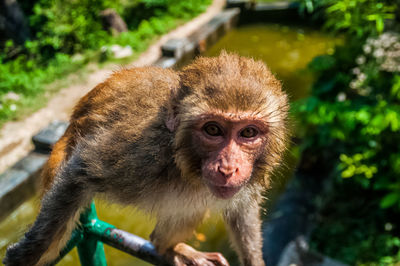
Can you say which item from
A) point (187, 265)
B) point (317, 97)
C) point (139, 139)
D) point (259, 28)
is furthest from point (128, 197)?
point (259, 28)

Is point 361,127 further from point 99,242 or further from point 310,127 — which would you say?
A: point 99,242

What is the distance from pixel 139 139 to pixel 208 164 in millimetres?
583

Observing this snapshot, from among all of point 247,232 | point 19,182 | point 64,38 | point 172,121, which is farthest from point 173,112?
point 64,38

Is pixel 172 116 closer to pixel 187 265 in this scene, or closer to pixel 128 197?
pixel 128 197

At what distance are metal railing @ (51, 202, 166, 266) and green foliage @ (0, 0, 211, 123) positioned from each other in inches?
211

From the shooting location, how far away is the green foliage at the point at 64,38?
322 inches

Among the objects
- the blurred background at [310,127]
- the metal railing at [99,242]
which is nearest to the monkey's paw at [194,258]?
the blurred background at [310,127]

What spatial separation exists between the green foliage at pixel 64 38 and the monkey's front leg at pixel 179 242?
17.1 ft

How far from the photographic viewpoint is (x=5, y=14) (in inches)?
369

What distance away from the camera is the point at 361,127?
487cm

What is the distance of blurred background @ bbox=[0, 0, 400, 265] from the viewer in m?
4.71

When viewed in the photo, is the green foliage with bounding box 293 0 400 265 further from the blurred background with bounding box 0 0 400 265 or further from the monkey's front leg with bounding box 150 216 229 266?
the monkey's front leg with bounding box 150 216 229 266

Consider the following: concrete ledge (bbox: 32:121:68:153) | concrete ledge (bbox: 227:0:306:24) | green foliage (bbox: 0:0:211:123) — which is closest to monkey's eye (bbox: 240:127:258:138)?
concrete ledge (bbox: 32:121:68:153)

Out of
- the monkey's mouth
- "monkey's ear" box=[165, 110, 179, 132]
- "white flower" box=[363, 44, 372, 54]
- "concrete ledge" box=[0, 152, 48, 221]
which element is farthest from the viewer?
"concrete ledge" box=[0, 152, 48, 221]
